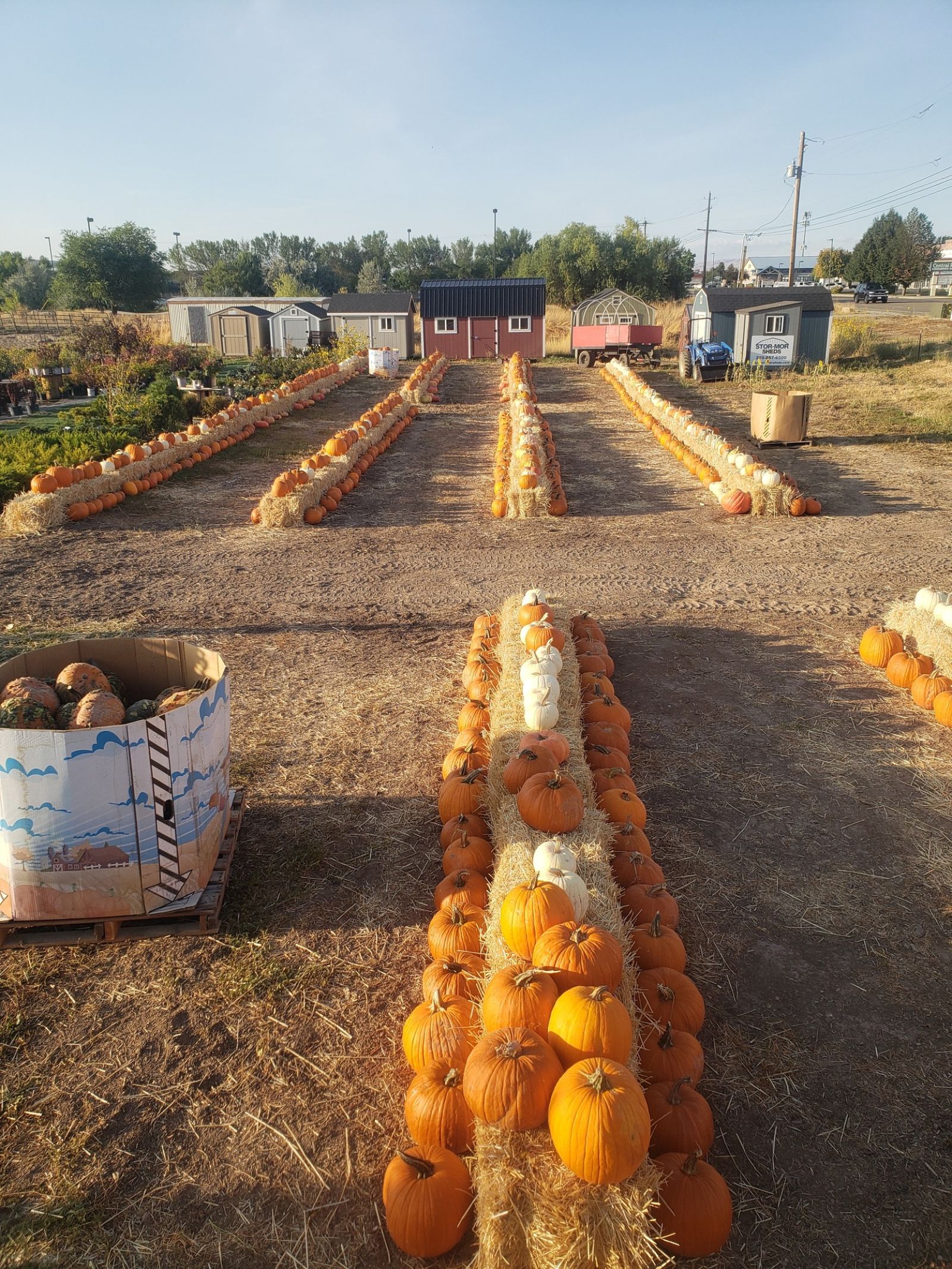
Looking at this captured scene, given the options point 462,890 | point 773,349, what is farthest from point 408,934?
point 773,349

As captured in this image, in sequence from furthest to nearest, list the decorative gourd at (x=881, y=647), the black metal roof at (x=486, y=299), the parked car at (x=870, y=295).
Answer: the parked car at (x=870, y=295)
the black metal roof at (x=486, y=299)
the decorative gourd at (x=881, y=647)

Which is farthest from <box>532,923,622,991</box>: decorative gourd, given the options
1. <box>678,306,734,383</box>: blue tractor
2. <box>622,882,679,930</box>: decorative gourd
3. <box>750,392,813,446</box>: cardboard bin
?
<box>678,306,734,383</box>: blue tractor

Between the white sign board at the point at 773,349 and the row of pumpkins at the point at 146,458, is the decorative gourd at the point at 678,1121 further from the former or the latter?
the white sign board at the point at 773,349

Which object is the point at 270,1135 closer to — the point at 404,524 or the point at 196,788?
the point at 196,788

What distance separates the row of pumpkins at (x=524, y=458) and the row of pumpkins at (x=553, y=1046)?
833 centimetres

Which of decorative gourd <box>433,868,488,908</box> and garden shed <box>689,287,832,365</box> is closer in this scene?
decorative gourd <box>433,868,488,908</box>

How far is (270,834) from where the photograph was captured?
481 cm

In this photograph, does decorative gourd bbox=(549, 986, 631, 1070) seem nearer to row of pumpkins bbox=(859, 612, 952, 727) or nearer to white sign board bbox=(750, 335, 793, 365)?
row of pumpkins bbox=(859, 612, 952, 727)

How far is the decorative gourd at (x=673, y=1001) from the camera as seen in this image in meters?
3.26

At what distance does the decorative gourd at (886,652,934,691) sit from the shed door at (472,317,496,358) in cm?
3515

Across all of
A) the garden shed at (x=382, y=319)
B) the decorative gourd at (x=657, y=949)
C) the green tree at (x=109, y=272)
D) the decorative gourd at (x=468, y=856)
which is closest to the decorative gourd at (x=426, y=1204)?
the decorative gourd at (x=657, y=949)

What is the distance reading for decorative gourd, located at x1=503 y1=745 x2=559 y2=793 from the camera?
4.42 metres

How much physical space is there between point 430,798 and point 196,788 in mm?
1657

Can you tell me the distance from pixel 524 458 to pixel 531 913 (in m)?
10.8
